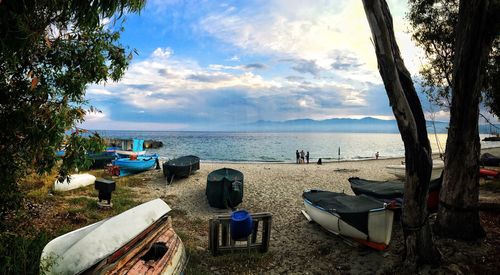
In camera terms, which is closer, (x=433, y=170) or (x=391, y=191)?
(x=391, y=191)

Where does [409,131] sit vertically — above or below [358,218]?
above

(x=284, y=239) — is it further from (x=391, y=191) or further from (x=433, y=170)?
(x=433, y=170)

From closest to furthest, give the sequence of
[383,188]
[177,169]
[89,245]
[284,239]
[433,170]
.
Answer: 1. [89,245]
2. [284,239]
3. [383,188]
4. [433,170]
5. [177,169]

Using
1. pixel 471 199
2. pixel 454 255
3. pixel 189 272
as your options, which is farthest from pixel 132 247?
pixel 471 199

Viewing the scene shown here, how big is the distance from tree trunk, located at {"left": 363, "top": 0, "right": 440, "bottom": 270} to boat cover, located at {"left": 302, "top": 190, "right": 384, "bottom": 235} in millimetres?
1573

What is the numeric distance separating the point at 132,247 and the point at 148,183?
16413mm

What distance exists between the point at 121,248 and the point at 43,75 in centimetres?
406

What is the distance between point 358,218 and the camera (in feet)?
28.2

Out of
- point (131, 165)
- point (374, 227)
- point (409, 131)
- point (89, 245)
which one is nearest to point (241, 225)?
point (374, 227)

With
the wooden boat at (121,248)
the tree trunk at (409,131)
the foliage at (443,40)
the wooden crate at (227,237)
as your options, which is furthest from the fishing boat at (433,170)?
the wooden boat at (121,248)

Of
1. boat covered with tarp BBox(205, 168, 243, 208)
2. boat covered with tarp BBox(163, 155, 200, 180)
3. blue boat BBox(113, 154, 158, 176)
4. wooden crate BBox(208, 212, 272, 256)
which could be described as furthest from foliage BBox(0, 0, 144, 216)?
blue boat BBox(113, 154, 158, 176)

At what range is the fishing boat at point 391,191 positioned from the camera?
10945mm

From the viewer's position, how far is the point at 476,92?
24.9 feet

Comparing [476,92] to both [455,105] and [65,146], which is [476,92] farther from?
[65,146]
